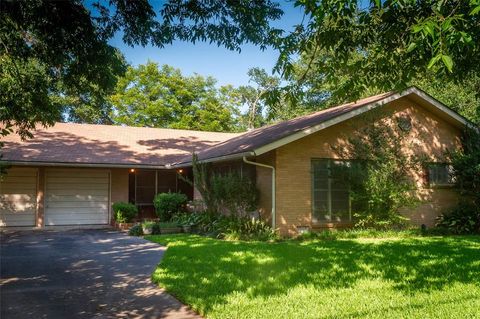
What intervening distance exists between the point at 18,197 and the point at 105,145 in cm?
455

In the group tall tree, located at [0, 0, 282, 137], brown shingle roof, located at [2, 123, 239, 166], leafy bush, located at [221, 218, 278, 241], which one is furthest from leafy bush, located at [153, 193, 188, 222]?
tall tree, located at [0, 0, 282, 137]

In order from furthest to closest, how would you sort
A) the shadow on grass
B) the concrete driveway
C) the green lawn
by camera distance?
the shadow on grass < the concrete driveway < the green lawn

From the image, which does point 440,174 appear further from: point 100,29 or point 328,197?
point 100,29

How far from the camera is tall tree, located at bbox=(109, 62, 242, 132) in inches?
1625

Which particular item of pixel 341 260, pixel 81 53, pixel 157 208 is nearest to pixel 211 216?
pixel 157 208

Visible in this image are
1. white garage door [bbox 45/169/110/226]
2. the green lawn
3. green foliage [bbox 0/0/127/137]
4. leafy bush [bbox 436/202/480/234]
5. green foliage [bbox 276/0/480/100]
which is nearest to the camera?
the green lawn

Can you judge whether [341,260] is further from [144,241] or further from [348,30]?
[144,241]

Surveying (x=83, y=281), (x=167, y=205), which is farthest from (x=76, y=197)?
(x=83, y=281)

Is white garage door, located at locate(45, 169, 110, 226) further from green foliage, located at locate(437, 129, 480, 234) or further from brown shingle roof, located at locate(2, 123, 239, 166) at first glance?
green foliage, located at locate(437, 129, 480, 234)

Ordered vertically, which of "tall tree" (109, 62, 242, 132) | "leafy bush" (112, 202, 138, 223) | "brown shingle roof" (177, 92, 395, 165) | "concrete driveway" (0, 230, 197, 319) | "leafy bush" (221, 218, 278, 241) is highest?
"tall tree" (109, 62, 242, 132)

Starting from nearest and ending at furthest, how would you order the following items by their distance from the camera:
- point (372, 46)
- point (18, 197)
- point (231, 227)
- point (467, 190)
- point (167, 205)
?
point (372, 46) < point (231, 227) < point (467, 190) < point (18, 197) < point (167, 205)

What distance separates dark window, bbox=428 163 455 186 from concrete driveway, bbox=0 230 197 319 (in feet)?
34.9

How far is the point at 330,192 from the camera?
48.1ft

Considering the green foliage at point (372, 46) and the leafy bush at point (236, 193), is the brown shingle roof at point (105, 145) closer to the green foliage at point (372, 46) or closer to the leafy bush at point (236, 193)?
the leafy bush at point (236, 193)
